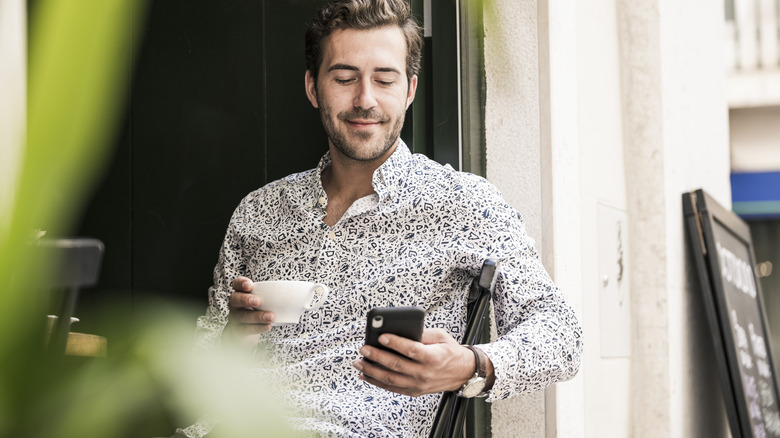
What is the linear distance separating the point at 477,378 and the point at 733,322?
2107mm

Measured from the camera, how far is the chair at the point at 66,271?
250 millimetres

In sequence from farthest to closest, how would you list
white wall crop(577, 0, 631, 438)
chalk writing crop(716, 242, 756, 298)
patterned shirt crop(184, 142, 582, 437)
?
chalk writing crop(716, 242, 756, 298) → white wall crop(577, 0, 631, 438) → patterned shirt crop(184, 142, 582, 437)

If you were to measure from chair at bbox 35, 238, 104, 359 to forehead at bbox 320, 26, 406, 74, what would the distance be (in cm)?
181

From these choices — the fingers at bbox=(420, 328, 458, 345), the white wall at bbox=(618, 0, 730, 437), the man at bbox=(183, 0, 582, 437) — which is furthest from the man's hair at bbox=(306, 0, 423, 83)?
the white wall at bbox=(618, 0, 730, 437)

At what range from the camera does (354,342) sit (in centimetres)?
187

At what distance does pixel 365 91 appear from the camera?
2031 mm

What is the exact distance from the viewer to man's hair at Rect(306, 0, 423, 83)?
2086mm

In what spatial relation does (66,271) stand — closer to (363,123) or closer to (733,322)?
(363,123)

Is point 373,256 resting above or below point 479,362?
above

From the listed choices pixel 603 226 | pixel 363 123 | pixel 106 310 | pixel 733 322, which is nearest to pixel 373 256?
pixel 363 123

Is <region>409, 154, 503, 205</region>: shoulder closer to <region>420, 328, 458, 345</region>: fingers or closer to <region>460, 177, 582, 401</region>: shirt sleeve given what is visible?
<region>460, 177, 582, 401</region>: shirt sleeve

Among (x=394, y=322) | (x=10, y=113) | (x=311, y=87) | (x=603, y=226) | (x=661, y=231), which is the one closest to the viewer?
(x=10, y=113)

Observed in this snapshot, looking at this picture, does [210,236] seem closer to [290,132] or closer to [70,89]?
[290,132]

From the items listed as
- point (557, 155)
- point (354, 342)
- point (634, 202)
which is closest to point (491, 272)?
point (354, 342)
